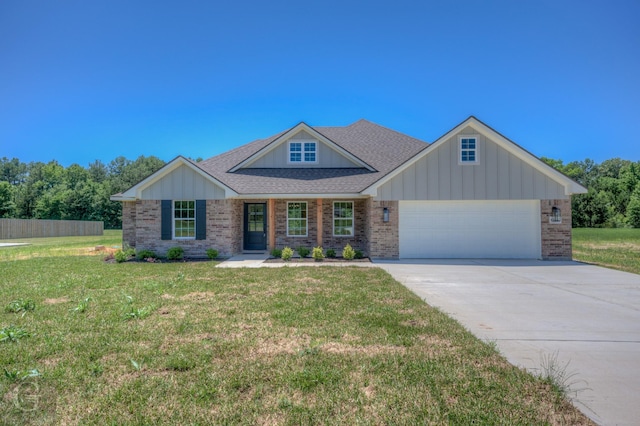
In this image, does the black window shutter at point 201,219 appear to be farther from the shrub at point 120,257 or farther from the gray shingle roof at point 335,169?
the shrub at point 120,257

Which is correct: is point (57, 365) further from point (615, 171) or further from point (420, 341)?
point (615, 171)

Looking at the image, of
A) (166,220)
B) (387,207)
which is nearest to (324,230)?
(387,207)

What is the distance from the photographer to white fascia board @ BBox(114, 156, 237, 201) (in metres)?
14.0

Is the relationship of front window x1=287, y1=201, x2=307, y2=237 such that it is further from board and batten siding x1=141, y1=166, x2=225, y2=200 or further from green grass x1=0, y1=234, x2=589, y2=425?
green grass x1=0, y1=234, x2=589, y2=425

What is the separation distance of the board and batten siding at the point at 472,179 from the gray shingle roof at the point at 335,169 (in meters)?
0.79

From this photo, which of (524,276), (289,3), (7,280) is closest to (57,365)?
(7,280)

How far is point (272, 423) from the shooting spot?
2740 mm

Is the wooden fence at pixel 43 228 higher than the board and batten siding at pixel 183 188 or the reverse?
the reverse

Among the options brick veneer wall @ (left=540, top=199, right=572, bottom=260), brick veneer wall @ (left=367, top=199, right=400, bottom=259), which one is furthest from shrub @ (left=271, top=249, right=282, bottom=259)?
brick veneer wall @ (left=540, top=199, right=572, bottom=260)

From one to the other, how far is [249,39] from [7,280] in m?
11.3

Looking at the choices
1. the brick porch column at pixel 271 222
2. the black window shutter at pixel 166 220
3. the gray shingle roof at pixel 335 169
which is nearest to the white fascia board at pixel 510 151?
the gray shingle roof at pixel 335 169

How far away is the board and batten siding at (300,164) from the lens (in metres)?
17.0

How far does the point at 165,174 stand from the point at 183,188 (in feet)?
3.20

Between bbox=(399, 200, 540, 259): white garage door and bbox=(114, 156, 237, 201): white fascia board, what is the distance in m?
7.34
